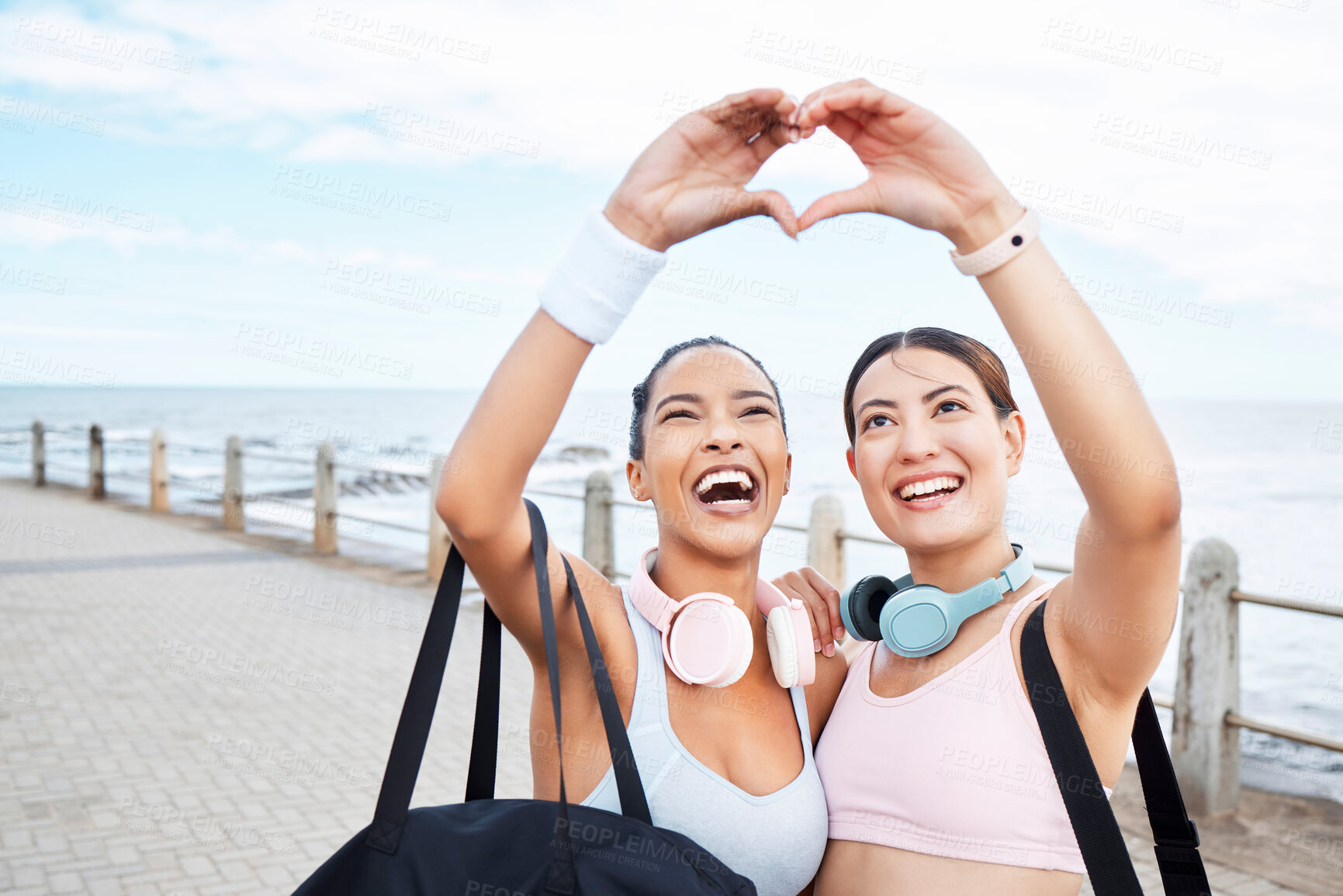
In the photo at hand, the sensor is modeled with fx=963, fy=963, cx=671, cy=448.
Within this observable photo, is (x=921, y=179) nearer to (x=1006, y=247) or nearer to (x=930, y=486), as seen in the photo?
(x=1006, y=247)

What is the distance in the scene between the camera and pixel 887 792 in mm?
1903

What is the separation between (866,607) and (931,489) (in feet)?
1.04

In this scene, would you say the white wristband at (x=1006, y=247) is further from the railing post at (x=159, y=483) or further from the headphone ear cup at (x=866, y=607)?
the railing post at (x=159, y=483)

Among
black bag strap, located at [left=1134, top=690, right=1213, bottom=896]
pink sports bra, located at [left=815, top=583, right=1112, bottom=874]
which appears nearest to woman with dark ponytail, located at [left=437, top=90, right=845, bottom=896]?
pink sports bra, located at [left=815, top=583, right=1112, bottom=874]

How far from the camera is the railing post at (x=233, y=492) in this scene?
14.9 meters

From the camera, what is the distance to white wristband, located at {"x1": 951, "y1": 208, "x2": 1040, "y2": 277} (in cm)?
151

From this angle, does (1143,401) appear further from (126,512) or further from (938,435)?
(126,512)

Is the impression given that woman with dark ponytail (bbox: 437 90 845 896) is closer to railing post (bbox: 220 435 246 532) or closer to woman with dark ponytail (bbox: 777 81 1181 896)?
woman with dark ponytail (bbox: 777 81 1181 896)

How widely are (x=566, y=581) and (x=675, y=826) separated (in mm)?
519

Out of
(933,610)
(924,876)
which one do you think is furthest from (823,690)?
(924,876)

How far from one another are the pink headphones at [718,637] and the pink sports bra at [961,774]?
0.65ft

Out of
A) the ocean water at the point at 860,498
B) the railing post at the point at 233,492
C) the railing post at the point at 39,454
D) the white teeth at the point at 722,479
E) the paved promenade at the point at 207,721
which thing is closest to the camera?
the white teeth at the point at 722,479

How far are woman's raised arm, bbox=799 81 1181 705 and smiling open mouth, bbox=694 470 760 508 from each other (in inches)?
28.5

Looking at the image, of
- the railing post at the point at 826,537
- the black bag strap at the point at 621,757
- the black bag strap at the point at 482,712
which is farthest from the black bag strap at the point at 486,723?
the railing post at the point at 826,537
